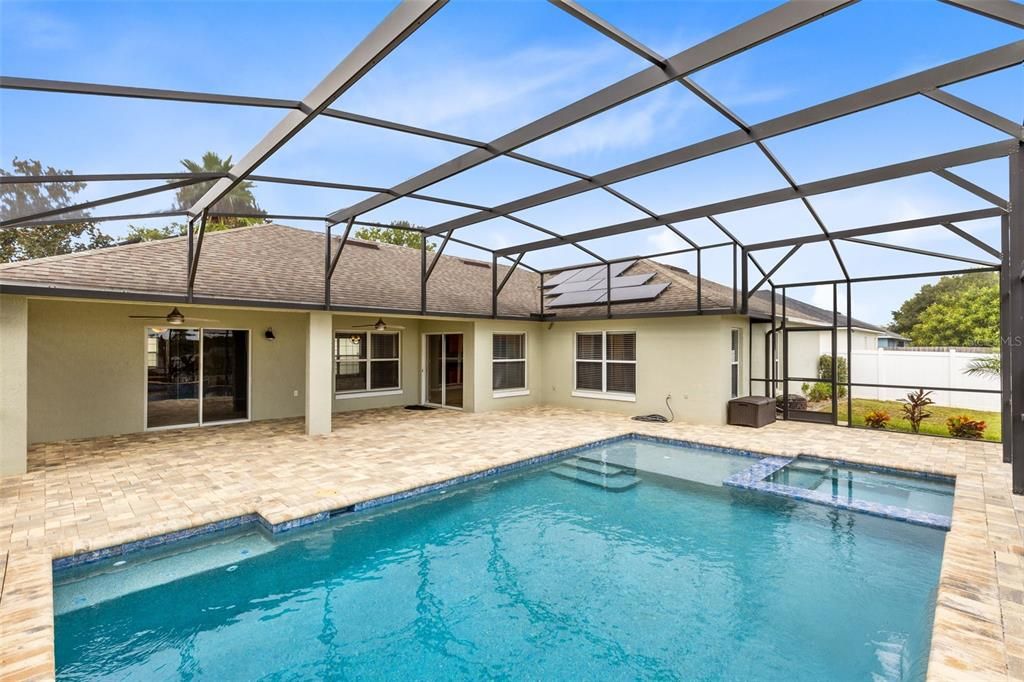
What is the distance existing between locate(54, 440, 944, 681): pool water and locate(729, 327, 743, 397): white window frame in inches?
222

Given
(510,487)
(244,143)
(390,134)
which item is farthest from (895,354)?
(244,143)

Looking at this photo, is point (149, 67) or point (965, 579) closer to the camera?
point (965, 579)

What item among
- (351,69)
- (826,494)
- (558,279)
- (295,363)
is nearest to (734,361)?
(826,494)

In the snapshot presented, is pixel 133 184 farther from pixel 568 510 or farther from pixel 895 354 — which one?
pixel 895 354

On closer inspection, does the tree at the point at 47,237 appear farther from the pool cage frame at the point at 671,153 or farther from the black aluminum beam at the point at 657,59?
the black aluminum beam at the point at 657,59

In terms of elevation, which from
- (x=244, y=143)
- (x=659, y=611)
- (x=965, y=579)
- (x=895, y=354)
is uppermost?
(x=244, y=143)

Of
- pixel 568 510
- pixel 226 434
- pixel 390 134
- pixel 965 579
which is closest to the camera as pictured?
pixel 965 579

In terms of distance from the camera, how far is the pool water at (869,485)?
6289 mm

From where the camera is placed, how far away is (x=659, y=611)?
3.99 m

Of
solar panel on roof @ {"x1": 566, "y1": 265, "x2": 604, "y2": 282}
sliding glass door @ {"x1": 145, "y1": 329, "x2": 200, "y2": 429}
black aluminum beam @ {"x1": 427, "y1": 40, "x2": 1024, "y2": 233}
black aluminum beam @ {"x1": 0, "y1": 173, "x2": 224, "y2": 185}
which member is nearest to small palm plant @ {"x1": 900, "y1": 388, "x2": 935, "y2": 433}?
solar panel on roof @ {"x1": 566, "y1": 265, "x2": 604, "y2": 282}

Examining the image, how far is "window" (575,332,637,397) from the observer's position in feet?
41.8

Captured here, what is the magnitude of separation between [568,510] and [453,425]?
16.8ft

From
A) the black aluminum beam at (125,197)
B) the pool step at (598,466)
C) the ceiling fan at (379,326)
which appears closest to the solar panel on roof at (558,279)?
the ceiling fan at (379,326)

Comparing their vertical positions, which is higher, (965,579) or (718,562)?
(965,579)
